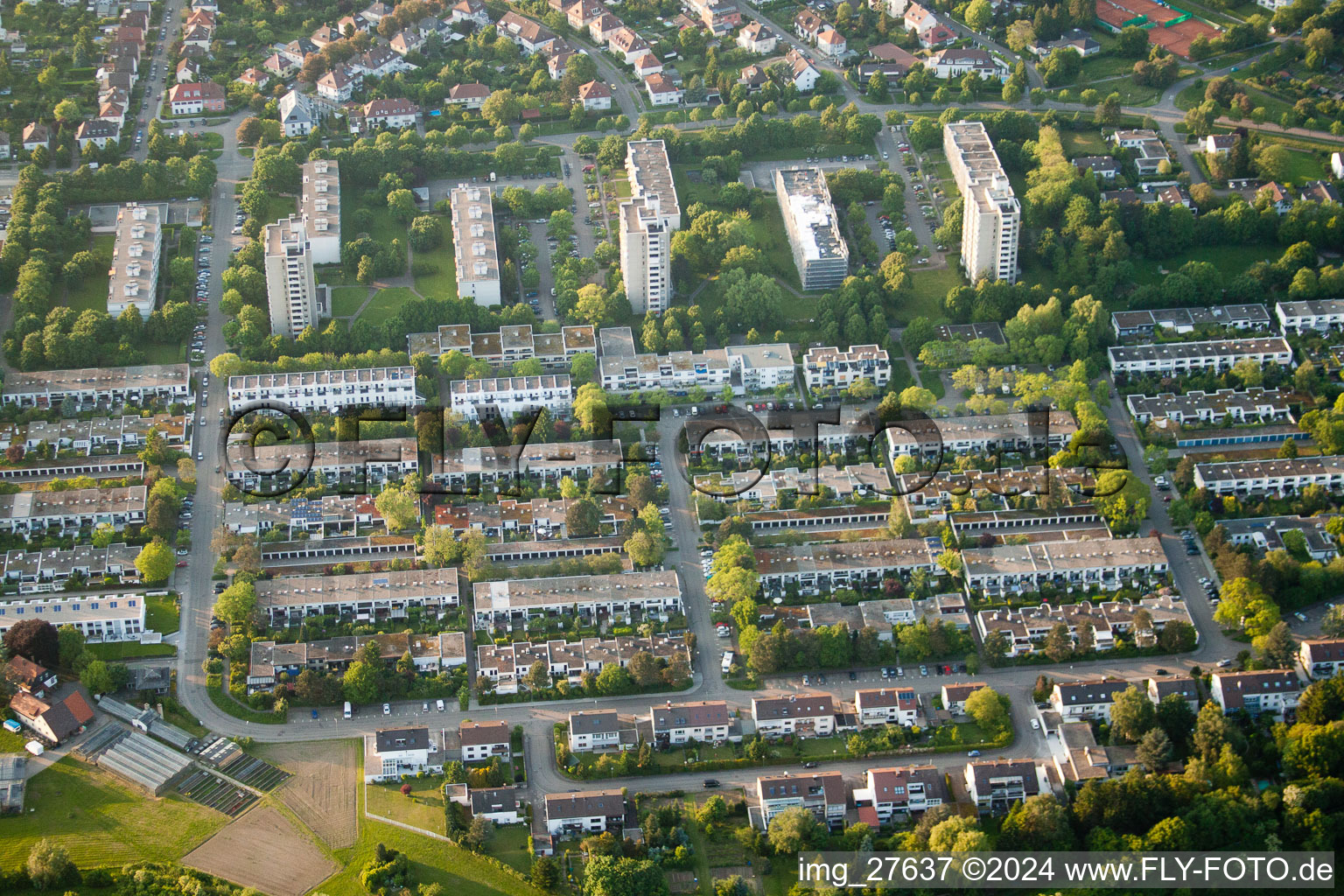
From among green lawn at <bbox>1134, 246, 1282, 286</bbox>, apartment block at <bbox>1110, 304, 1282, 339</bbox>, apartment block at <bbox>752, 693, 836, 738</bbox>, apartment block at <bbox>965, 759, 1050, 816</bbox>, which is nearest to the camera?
apartment block at <bbox>965, 759, 1050, 816</bbox>

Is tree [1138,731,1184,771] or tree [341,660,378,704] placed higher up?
tree [1138,731,1184,771]

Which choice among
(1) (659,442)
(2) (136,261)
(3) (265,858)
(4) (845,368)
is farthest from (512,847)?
(2) (136,261)

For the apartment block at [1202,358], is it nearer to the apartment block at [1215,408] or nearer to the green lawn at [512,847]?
the apartment block at [1215,408]

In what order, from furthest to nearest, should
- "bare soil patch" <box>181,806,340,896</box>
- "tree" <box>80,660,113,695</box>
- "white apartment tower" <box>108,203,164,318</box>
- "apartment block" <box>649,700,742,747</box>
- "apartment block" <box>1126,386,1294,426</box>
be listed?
"white apartment tower" <box>108,203,164,318</box>, "apartment block" <box>1126,386,1294,426</box>, "tree" <box>80,660,113,695</box>, "apartment block" <box>649,700,742,747</box>, "bare soil patch" <box>181,806,340,896</box>

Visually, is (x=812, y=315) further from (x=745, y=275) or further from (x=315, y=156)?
(x=315, y=156)

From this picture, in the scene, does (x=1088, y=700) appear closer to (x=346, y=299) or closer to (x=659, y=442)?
(x=659, y=442)

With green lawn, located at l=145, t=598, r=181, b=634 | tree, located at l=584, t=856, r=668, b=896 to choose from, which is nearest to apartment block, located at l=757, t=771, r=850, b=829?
tree, located at l=584, t=856, r=668, b=896

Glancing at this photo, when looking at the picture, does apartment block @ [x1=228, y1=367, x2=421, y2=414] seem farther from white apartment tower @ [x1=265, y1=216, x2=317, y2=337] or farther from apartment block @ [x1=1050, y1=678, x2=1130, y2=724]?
apartment block @ [x1=1050, y1=678, x2=1130, y2=724]
